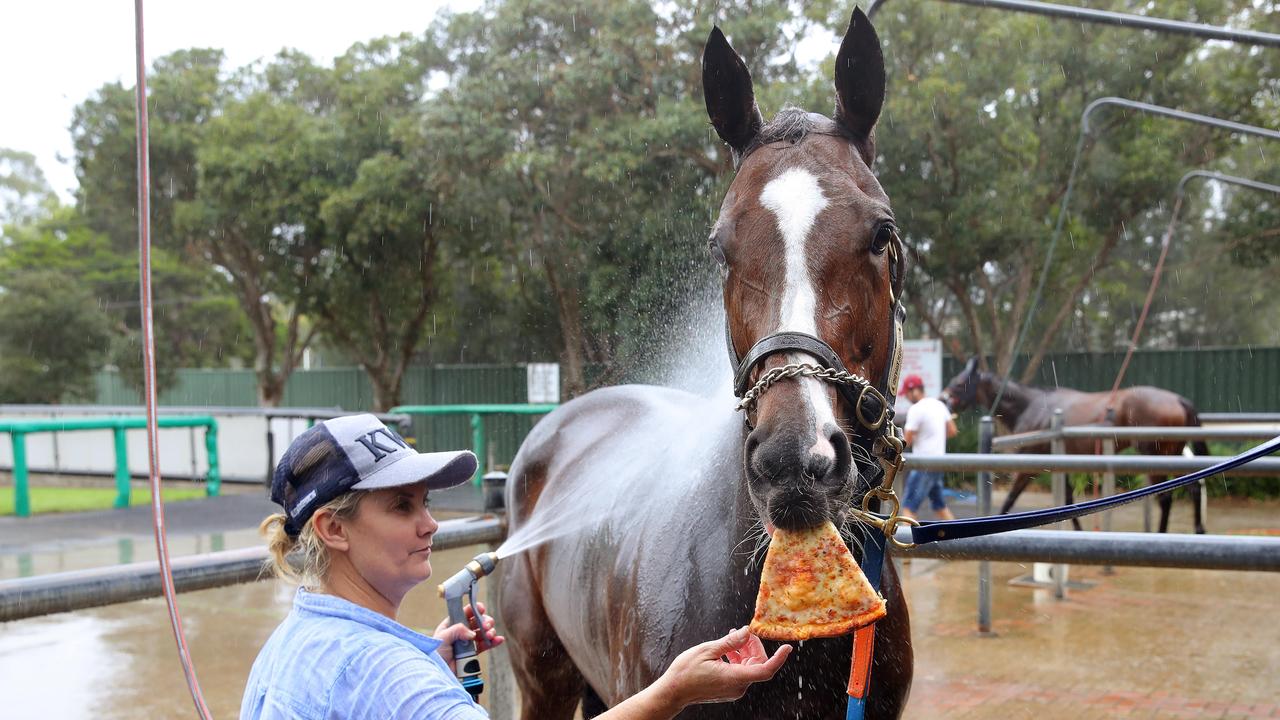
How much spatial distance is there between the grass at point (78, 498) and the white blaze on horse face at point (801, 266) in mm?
14401

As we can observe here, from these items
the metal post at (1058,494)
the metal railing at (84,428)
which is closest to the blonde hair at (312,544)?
the metal post at (1058,494)

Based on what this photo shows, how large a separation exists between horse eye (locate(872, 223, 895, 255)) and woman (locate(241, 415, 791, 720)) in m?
0.96

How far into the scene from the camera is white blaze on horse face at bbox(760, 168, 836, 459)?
1840 millimetres

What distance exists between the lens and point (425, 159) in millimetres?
18094

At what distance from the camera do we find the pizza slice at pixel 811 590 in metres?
1.88

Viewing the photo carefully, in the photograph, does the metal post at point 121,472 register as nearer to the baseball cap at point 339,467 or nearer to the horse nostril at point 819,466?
the baseball cap at point 339,467

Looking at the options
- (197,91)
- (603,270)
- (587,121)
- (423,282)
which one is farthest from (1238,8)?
(197,91)

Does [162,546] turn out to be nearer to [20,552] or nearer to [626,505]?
[626,505]

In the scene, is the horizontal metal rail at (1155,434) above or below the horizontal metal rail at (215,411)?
above

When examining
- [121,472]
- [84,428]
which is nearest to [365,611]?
[84,428]

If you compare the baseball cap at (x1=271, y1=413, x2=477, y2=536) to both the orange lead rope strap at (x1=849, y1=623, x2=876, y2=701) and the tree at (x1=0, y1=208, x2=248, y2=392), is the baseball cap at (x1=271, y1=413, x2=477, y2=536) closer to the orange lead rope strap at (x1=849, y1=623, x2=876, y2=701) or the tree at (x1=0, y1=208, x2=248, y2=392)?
the orange lead rope strap at (x1=849, y1=623, x2=876, y2=701)

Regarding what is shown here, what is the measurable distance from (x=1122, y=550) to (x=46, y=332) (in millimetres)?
29369

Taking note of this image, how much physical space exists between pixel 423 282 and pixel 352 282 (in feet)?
4.91

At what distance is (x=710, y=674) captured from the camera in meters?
1.47
